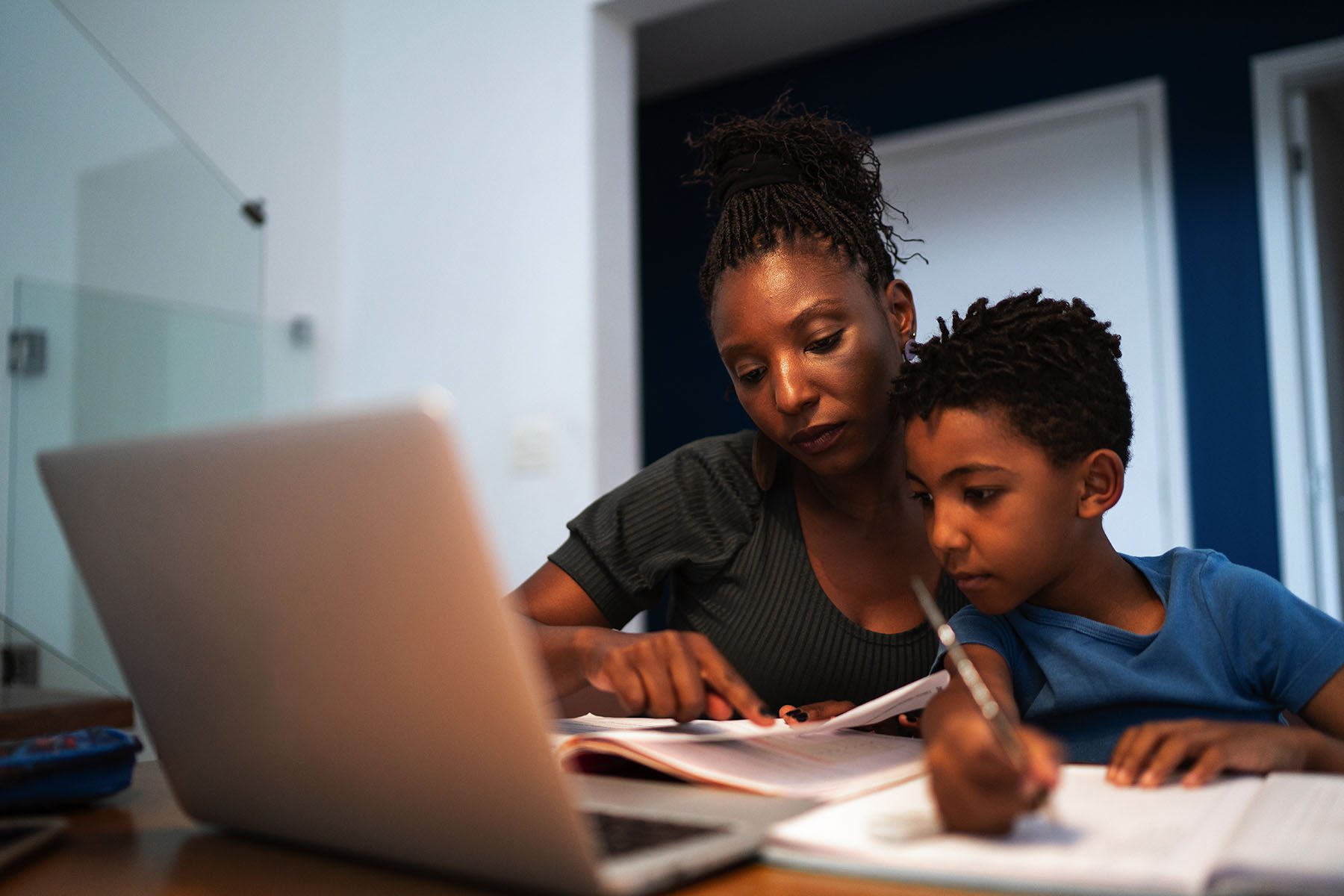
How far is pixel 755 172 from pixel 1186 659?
0.69m

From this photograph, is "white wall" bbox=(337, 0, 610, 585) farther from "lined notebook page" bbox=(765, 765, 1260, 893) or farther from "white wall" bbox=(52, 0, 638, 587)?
"lined notebook page" bbox=(765, 765, 1260, 893)

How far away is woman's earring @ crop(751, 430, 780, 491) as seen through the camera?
1.29 metres

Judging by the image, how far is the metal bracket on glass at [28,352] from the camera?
190cm

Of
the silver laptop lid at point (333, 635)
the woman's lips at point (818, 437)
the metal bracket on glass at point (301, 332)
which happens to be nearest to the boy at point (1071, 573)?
the woman's lips at point (818, 437)

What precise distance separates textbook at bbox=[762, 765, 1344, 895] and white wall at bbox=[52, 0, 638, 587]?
2169mm

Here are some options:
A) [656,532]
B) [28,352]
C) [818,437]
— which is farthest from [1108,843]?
[28,352]

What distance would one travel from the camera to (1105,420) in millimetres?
979

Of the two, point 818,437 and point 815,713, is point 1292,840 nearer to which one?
point 815,713

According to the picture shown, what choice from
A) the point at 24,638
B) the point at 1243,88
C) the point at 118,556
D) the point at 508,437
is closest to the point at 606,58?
the point at 508,437

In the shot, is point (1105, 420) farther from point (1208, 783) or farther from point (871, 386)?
point (1208, 783)

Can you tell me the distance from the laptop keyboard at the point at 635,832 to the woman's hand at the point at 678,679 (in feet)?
0.45

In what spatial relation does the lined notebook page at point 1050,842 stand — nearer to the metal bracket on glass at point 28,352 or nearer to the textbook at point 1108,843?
the textbook at point 1108,843

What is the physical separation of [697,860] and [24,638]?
5.73 feet

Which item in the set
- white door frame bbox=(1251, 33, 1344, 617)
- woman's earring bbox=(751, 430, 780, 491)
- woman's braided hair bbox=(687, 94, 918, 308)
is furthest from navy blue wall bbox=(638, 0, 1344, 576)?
woman's earring bbox=(751, 430, 780, 491)
